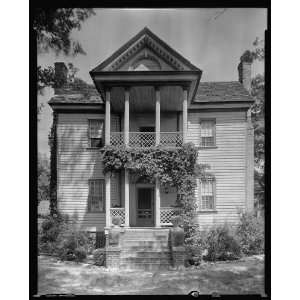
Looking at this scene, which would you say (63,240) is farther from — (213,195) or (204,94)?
(204,94)

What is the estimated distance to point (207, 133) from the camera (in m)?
12.7

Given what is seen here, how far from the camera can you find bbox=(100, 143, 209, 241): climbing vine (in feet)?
37.6

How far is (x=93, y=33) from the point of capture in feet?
34.8

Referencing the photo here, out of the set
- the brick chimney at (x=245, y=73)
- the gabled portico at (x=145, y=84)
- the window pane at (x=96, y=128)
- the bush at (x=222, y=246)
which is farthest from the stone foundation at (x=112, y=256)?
the brick chimney at (x=245, y=73)

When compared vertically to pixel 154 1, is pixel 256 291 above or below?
below

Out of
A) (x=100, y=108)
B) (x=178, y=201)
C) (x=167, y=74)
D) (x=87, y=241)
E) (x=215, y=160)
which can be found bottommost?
(x=87, y=241)

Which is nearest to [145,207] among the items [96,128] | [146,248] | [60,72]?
[146,248]

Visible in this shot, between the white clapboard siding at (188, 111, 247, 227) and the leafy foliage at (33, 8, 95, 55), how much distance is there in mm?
5328

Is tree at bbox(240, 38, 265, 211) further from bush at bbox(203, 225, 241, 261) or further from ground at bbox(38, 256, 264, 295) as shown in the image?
ground at bbox(38, 256, 264, 295)

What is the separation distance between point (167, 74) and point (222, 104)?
2513 millimetres

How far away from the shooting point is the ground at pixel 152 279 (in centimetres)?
1012

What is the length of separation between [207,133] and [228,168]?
1456 millimetres
